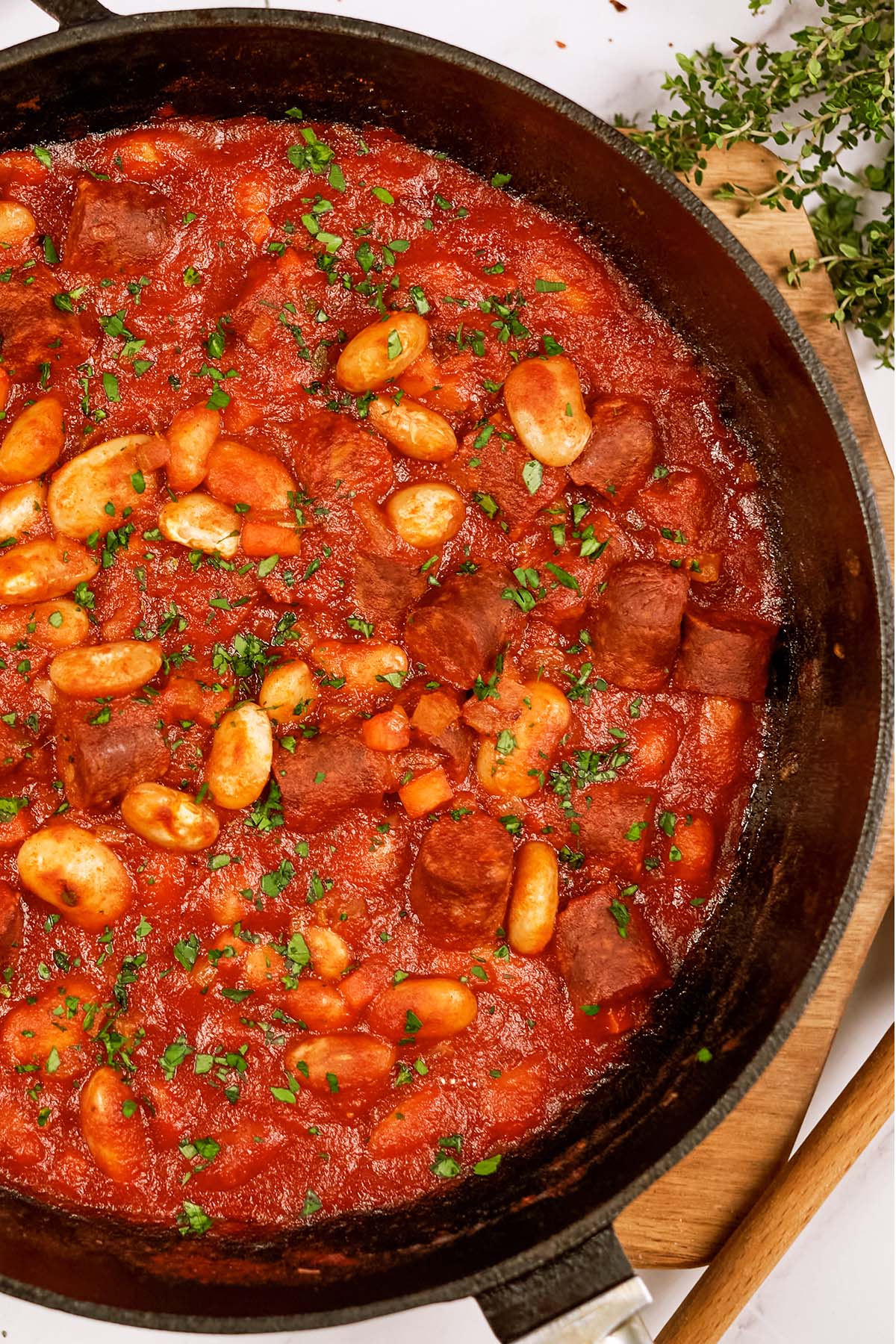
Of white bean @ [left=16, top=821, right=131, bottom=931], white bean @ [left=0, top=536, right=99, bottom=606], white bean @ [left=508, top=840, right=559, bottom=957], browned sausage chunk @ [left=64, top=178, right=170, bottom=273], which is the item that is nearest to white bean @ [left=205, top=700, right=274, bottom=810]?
white bean @ [left=16, top=821, right=131, bottom=931]

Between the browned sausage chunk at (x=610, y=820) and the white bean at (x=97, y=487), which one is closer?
the white bean at (x=97, y=487)

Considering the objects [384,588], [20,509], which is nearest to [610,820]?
[384,588]

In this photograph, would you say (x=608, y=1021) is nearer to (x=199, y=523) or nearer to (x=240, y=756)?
(x=240, y=756)

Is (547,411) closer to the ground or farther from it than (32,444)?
farther from it

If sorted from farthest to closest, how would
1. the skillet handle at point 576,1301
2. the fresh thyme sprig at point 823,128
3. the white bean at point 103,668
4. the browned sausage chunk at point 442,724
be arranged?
the fresh thyme sprig at point 823,128 < the browned sausage chunk at point 442,724 < the white bean at point 103,668 < the skillet handle at point 576,1301

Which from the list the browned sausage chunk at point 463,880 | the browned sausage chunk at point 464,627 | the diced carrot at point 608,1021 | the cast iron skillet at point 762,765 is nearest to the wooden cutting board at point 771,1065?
the cast iron skillet at point 762,765

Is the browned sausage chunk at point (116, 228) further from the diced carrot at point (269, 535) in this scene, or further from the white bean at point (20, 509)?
the diced carrot at point (269, 535)
